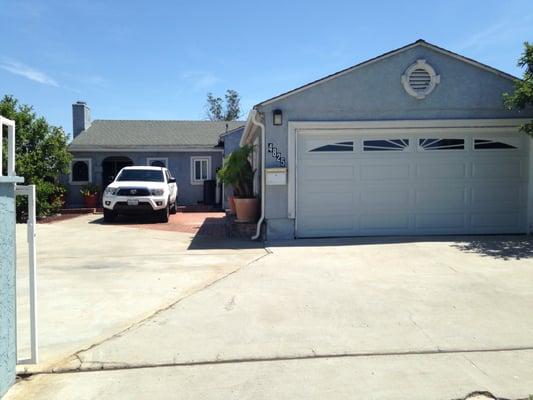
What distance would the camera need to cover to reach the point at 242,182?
1176cm

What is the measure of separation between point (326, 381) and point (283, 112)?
747 centimetres

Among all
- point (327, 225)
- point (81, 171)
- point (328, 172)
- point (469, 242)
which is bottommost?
point (469, 242)

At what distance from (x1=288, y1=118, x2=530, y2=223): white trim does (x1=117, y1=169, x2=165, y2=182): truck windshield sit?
273 inches

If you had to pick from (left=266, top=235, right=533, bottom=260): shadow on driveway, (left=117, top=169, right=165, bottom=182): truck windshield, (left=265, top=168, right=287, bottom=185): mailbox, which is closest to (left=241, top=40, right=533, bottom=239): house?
(left=265, top=168, right=287, bottom=185): mailbox

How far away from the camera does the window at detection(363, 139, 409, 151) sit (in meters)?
10.8

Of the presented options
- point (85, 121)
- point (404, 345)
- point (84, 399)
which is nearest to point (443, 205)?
point (404, 345)

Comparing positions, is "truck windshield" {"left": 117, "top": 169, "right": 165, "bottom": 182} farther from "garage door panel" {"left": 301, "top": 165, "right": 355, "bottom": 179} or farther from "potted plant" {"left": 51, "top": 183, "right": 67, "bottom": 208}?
"garage door panel" {"left": 301, "top": 165, "right": 355, "bottom": 179}

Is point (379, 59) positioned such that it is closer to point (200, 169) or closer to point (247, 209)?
point (247, 209)

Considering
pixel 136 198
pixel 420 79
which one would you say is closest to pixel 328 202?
pixel 420 79

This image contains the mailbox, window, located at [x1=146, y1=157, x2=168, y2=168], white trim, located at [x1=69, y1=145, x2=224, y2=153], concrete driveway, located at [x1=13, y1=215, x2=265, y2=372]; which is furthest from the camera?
window, located at [x1=146, y1=157, x2=168, y2=168]

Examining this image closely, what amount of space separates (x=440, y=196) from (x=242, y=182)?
4756 millimetres

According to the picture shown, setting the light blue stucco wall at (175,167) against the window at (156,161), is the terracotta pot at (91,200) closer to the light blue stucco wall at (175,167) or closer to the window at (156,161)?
the light blue stucco wall at (175,167)

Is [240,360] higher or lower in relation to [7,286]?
lower

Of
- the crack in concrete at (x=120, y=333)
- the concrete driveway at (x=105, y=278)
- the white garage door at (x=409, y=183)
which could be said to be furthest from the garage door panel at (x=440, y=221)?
the crack in concrete at (x=120, y=333)
